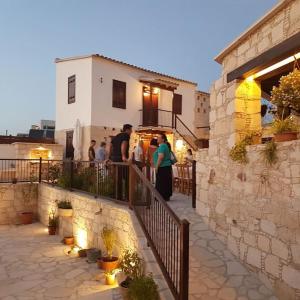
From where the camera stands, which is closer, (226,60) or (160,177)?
(226,60)

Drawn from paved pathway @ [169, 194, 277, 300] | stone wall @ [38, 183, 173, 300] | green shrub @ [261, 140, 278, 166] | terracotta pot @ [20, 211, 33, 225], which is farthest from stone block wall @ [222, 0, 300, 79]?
terracotta pot @ [20, 211, 33, 225]

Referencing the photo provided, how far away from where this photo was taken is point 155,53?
14650cm

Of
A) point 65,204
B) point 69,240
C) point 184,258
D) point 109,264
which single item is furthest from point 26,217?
point 184,258

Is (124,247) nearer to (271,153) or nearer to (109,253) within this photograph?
(109,253)

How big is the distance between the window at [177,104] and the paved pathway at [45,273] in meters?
14.0

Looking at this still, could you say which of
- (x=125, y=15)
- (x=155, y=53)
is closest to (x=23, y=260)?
(x=125, y=15)

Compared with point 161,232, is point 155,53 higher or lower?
higher

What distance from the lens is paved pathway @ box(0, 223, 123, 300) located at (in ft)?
19.1

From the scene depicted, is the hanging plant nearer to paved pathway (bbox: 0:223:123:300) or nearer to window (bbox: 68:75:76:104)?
paved pathway (bbox: 0:223:123:300)

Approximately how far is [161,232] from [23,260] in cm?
461

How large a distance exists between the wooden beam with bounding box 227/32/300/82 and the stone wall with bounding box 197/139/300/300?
1.26 m

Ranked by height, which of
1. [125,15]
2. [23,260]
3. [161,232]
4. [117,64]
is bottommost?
[23,260]

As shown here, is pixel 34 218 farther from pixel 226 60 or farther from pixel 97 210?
pixel 226 60

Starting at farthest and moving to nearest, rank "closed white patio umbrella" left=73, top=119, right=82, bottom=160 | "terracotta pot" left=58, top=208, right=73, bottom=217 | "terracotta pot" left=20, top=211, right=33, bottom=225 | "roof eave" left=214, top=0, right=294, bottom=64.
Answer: "closed white patio umbrella" left=73, top=119, right=82, bottom=160, "terracotta pot" left=20, top=211, right=33, bottom=225, "terracotta pot" left=58, top=208, right=73, bottom=217, "roof eave" left=214, top=0, right=294, bottom=64
